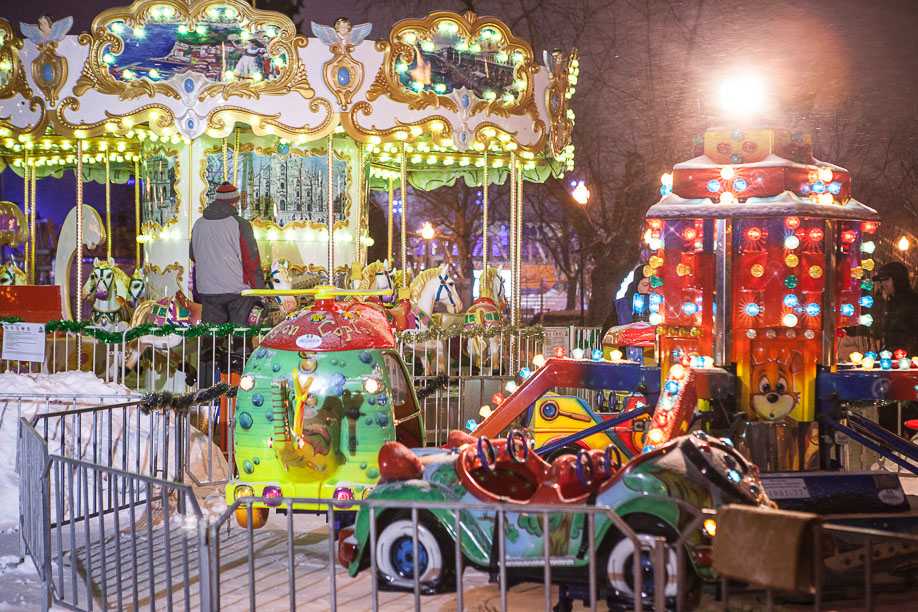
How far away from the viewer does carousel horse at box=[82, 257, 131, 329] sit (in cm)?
1384

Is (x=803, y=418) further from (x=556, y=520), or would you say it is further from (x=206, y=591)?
(x=206, y=591)

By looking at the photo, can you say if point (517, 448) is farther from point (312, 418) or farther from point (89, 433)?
point (89, 433)

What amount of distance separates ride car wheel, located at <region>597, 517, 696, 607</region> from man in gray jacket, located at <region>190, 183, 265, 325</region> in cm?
771

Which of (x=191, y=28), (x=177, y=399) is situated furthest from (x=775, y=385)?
(x=191, y=28)

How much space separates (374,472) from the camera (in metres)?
5.88

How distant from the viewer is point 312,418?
19.2 ft

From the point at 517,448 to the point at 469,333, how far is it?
7224 mm

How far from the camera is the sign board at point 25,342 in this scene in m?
8.58

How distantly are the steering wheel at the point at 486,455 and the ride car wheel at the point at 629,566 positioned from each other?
79cm

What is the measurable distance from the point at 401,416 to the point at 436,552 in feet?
7.55

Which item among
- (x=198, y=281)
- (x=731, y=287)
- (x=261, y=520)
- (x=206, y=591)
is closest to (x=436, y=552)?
(x=206, y=591)

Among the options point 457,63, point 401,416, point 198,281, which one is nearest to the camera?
point 401,416

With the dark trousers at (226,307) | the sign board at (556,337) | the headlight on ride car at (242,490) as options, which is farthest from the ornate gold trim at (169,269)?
the headlight on ride car at (242,490)

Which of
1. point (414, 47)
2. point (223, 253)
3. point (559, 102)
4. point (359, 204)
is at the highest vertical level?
point (414, 47)
